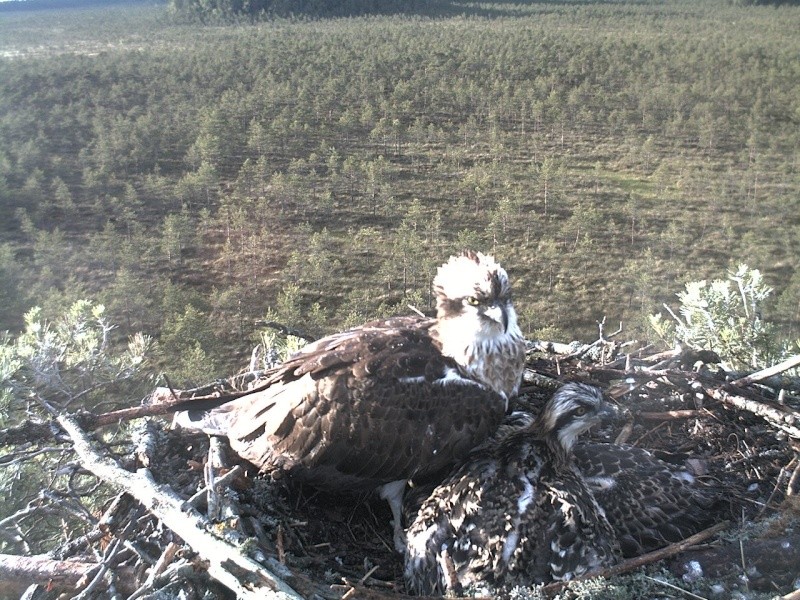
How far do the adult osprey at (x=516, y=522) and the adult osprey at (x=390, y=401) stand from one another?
298 millimetres

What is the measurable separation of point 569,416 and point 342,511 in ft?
5.25

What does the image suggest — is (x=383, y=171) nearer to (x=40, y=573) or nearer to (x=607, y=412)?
(x=607, y=412)

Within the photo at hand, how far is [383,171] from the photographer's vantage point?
1617 inches

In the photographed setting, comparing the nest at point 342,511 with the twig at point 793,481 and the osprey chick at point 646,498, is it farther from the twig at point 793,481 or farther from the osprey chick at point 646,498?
the osprey chick at point 646,498

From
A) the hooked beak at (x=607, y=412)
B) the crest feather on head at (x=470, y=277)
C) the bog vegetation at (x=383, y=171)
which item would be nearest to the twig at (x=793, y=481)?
the hooked beak at (x=607, y=412)

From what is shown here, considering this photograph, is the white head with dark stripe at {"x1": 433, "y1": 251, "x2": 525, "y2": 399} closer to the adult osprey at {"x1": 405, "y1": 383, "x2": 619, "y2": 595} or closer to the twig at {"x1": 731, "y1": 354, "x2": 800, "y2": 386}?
the adult osprey at {"x1": 405, "y1": 383, "x2": 619, "y2": 595}

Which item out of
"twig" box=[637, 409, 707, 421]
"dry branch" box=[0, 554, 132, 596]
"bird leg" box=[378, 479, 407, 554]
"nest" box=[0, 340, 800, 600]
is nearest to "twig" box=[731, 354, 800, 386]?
"nest" box=[0, 340, 800, 600]

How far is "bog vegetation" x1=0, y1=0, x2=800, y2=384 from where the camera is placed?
29219 mm

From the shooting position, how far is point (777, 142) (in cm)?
4191

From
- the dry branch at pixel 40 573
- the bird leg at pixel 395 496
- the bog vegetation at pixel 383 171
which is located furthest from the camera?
the bog vegetation at pixel 383 171

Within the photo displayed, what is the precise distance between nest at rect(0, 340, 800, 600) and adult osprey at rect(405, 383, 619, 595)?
0.73 feet

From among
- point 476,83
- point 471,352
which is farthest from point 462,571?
point 476,83

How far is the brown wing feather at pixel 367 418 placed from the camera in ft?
12.2

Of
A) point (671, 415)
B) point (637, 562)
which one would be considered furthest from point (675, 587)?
point (671, 415)
